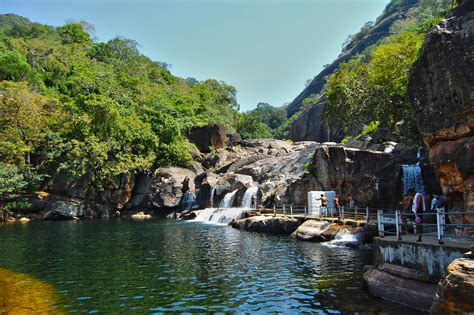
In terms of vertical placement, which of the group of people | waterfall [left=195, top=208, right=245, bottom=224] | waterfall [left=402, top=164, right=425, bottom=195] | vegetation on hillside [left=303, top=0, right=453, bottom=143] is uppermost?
vegetation on hillside [left=303, top=0, right=453, bottom=143]

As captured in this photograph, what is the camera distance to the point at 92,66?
8150cm

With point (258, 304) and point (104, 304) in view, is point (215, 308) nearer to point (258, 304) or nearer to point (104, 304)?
point (258, 304)

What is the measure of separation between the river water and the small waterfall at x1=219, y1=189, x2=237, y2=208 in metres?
17.1

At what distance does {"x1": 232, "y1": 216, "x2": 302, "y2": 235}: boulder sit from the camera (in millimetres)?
29039

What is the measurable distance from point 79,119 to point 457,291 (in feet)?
172

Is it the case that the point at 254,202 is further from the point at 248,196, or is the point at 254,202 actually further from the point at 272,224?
the point at 272,224

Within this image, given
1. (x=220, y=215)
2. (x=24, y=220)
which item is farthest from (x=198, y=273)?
(x=24, y=220)

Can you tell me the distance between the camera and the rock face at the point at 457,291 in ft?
24.6

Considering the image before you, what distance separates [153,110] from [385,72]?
4051cm

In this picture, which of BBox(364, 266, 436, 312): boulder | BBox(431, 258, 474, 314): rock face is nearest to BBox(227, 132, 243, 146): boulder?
BBox(364, 266, 436, 312): boulder

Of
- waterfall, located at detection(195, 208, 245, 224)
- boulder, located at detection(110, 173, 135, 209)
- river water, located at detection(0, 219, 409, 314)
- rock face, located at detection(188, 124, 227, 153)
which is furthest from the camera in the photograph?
rock face, located at detection(188, 124, 227, 153)

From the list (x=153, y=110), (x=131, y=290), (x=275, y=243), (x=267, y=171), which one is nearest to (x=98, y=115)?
(x=153, y=110)

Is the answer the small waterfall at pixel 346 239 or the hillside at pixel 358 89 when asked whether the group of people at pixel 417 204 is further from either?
the hillside at pixel 358 89

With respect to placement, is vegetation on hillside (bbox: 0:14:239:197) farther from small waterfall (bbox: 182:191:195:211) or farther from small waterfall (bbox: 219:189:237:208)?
small waterfall (bbox: 219:189:237:208)
